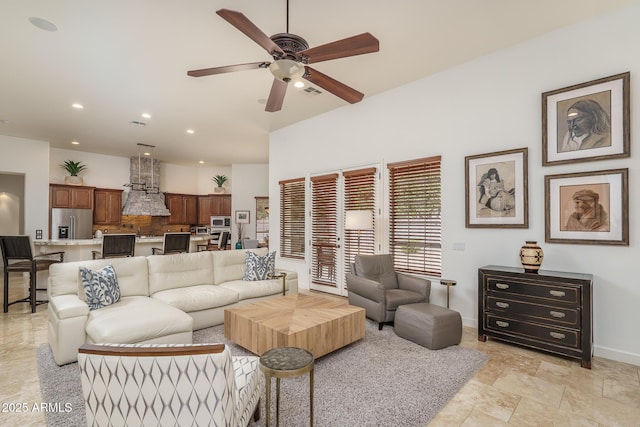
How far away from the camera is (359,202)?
5449 mm

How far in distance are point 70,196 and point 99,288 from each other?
21.7ft

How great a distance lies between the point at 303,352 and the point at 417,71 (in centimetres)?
396

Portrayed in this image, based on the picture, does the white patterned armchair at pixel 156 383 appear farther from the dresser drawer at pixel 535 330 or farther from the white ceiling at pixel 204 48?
the dresser drawer at pixel 535 330

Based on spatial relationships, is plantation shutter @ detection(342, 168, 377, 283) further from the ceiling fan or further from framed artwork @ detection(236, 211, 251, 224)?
framed artwork @ detection(236, 211, 251, 224)

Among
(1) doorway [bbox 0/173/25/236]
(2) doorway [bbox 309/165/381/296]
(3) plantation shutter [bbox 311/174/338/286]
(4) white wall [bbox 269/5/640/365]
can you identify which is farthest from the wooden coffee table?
(1) doorway [bbox 0/173/25/236]

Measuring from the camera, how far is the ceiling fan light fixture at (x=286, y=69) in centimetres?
261

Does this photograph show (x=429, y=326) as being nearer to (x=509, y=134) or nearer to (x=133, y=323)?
(x=509, y=134)

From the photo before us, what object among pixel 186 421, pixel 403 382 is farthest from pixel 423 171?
A: pixel 186 421

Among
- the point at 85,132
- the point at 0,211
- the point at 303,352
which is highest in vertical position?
the point at 85,132

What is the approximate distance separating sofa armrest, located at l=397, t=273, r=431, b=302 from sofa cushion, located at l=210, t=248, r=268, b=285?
7.52 feet

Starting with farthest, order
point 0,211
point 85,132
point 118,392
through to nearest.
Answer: point 0,211
point 85,132
point 118,392

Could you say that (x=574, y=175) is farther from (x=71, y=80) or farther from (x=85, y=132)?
(x=85, y=132)

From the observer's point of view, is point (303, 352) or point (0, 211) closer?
point (303, 352)

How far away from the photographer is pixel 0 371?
2832mm
